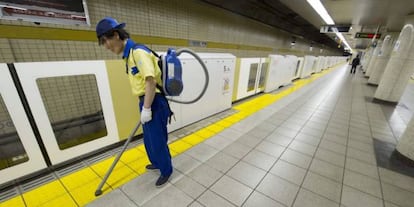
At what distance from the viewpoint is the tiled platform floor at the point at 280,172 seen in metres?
1.66

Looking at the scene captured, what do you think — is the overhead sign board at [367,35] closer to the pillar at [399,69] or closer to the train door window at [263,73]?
the pillar at [399,69]

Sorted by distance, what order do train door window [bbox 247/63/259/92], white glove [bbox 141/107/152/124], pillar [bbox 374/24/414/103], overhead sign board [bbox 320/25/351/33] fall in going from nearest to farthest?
white glove [bbox 141/107/152/124]
pillar [bbox 374/24/414/103]
train door window [bbox 247/63/259/92]
overhead sign board [bbox 320/25/351/33]

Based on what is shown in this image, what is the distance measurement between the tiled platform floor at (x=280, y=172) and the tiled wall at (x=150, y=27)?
1871 millimetres

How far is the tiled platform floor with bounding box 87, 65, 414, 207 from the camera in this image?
5.45 feet

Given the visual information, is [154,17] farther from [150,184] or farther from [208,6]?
[150,184]

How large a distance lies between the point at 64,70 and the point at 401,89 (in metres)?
8.44

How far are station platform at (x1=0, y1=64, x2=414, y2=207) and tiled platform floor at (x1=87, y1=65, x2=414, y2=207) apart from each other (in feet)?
0.03

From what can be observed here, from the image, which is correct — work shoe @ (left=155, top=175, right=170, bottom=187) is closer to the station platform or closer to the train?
the station platform

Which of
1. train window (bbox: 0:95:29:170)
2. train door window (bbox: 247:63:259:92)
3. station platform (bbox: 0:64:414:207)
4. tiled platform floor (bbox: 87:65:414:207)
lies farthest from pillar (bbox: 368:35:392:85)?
train window (bbox: 0:95:29:170)

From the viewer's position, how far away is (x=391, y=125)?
373 centimetres

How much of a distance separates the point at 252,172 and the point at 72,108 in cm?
267

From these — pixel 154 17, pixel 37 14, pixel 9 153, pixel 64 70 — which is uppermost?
pixel 154 17

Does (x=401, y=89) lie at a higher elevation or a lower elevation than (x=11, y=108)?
lower

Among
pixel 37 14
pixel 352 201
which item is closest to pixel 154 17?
pixel 37 14
